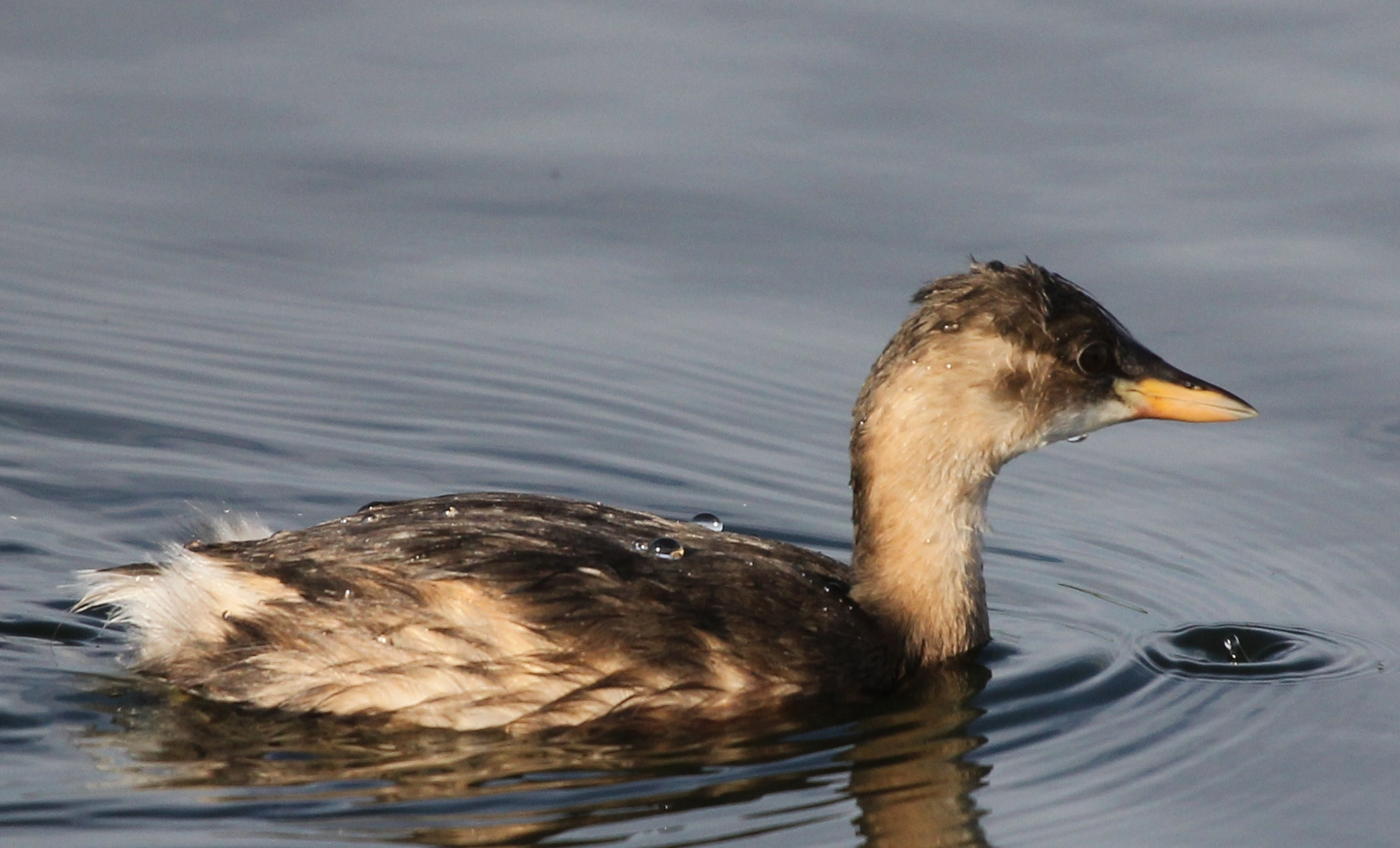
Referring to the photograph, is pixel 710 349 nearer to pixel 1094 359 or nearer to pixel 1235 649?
pixel 1094 359

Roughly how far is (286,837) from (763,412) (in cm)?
418

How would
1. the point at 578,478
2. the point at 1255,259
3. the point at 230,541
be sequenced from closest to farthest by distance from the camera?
the point at 230,541 < the point at 578,478 < the point at 1255,259

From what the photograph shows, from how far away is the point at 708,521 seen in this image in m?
8.73

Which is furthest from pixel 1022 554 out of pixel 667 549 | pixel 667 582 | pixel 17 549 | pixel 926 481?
pixel 17 549

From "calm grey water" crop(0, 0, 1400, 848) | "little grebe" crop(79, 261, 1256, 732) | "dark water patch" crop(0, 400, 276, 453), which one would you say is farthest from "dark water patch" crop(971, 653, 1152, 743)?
"dark water patch" crop(0, 400, 276, 453)

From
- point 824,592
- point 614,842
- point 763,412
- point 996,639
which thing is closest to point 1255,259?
point 763,412

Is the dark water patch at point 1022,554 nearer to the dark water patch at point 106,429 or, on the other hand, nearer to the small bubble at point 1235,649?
the small bubble at point 1235,649

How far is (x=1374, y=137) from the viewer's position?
1166cm

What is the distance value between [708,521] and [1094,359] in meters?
1.57

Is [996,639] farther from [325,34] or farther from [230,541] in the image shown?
[325,34]

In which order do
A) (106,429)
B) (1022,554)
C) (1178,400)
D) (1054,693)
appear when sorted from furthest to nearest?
(106,429)
(1022,554)
(1178,400)
(1054,693)

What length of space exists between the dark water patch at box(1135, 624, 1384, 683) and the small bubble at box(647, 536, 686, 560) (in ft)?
5.83

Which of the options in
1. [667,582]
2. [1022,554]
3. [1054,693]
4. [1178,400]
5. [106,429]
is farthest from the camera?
[106,429]

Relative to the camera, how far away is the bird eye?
319 inches
